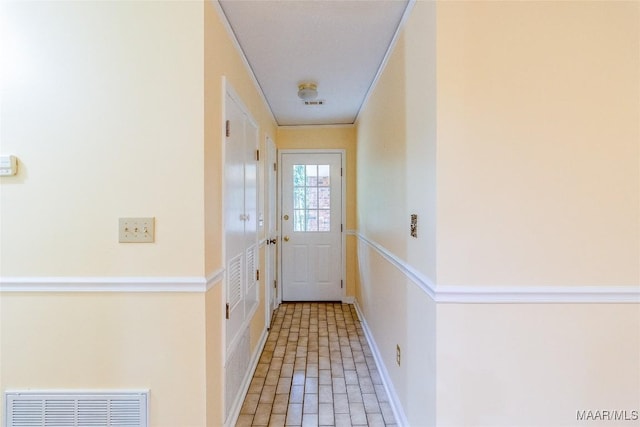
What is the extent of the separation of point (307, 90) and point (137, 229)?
1.87 metres

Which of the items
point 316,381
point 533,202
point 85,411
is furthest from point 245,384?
point 533,202

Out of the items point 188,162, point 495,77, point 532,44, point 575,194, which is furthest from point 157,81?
point 575,194

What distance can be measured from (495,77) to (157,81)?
1.46 metres

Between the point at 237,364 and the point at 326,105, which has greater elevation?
the point at 326,105

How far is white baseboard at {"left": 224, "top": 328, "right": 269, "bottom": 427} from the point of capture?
71.5 inches

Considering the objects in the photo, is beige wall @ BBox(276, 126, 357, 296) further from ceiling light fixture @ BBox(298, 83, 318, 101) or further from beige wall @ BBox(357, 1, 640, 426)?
beige wall @ BBox(357, 1, 640, 426)

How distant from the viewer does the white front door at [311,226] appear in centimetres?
410

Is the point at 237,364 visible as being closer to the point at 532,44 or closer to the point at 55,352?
the point at 55,352

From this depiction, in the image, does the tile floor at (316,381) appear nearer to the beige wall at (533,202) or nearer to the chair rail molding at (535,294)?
the beige wall at (533,202)

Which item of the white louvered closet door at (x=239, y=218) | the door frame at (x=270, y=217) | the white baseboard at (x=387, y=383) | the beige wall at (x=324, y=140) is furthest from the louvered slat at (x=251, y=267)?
the beige wall at (x=324, y=140)

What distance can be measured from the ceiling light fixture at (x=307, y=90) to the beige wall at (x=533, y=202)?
58.9 inches

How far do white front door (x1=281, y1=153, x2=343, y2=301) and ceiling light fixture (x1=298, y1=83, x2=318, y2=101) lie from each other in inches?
51.4

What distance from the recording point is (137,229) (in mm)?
1417

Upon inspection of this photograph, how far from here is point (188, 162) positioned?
142 centimetres
